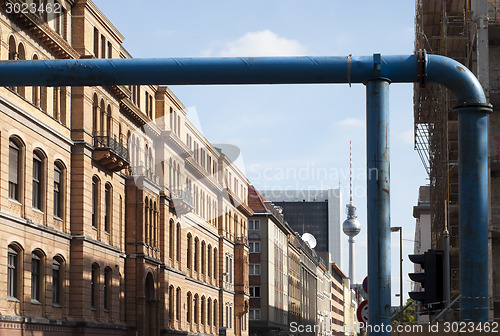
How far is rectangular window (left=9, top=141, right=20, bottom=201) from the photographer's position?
40531mm

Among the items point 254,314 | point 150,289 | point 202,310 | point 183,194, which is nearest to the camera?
point 150,289

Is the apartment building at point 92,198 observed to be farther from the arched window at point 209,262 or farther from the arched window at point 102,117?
the arched window at point 209,262

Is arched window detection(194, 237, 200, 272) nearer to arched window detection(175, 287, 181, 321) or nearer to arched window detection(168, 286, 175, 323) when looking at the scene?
arched window detection(175, 287, 181, 321)

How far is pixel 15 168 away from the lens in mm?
41125

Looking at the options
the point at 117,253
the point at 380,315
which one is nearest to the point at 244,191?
the point at 117,253

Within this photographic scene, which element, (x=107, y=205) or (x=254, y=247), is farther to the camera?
(x=254, y=247)

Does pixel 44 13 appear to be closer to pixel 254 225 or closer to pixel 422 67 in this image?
pixel 422 67

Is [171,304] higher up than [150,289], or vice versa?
[150,289]

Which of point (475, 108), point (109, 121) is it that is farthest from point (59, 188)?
point (475, 108)

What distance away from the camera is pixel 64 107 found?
47.1 metres

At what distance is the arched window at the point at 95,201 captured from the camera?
50775 millimetres

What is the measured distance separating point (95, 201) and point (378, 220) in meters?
39.5

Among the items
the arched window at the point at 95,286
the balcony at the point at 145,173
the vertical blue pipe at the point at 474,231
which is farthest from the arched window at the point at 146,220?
the vertical blue pipe at the point at 474,231

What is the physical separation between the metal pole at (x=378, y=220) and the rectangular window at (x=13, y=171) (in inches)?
1167
